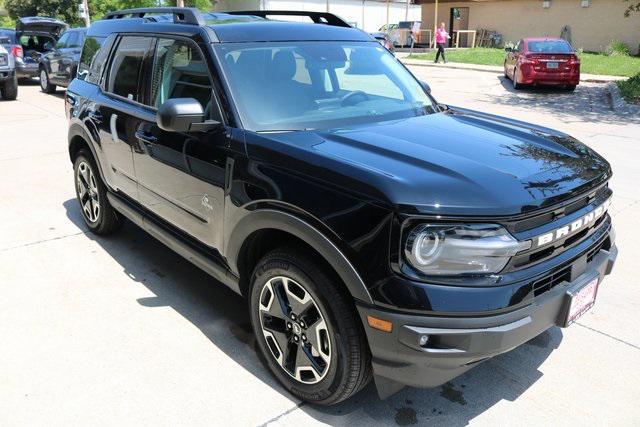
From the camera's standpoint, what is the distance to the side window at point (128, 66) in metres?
4.01

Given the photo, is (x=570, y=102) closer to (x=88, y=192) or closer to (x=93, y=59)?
(x=93, y=59)

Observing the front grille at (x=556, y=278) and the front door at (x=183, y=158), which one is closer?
the front grille at (x=556, y=278)

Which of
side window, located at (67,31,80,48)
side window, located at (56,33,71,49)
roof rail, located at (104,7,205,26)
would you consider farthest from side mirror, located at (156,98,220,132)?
side window, located at (56,33,71,49)

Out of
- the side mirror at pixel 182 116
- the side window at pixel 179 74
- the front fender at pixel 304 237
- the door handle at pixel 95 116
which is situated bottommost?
the front fender at pixel 304 237

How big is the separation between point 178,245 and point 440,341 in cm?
201

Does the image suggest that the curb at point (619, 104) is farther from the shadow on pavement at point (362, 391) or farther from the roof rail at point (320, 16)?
the shadow on pavement at point (362, 391)

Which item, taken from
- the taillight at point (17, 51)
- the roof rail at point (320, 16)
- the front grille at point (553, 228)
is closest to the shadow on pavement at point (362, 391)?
the front grille at point (553, 228)

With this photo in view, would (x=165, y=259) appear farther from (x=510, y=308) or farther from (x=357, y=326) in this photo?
(x=510, y=308)

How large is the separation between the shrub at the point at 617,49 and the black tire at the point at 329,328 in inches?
1186

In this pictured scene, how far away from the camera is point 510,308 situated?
7.58 ft

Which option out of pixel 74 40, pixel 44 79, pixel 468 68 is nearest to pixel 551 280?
pixel 74 40

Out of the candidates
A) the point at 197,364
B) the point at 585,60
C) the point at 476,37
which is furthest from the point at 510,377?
the point at 476,37

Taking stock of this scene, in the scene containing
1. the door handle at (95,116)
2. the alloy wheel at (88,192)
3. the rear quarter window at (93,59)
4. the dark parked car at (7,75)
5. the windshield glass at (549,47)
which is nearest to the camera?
the door handle at (95,116)

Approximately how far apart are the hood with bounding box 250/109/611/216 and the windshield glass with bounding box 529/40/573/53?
46.9ft
